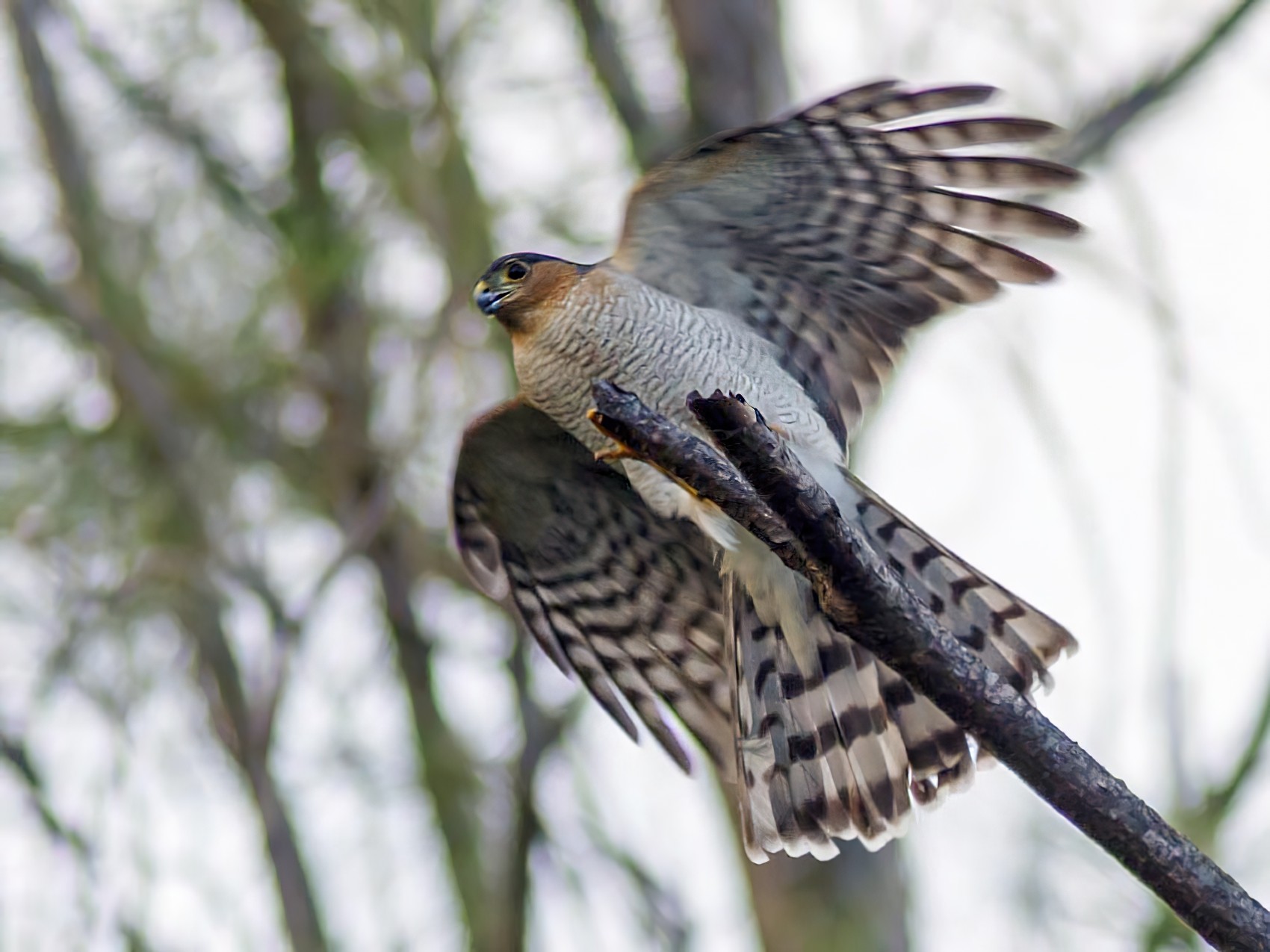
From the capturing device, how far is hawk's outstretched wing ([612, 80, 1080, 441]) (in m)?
3.86

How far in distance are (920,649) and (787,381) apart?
4.51 ft

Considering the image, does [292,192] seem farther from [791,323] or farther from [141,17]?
[791,323]

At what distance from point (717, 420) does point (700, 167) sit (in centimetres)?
135

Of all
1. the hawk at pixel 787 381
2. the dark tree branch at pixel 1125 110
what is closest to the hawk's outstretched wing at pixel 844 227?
the hawk at pixel 787 381

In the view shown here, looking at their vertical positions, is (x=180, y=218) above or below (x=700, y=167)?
below

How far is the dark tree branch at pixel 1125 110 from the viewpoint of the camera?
17.9 feet

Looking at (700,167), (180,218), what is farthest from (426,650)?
(700,167)

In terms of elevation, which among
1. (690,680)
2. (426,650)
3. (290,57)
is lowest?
(426,650)

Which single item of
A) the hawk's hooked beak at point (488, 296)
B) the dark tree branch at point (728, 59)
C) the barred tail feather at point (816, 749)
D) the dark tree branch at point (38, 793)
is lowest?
the dark tree branch at point (38, 793)

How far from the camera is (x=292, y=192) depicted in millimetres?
6789

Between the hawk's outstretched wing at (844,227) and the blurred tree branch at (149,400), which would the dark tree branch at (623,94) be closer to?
the hawk's outstretched wing at (844,227)

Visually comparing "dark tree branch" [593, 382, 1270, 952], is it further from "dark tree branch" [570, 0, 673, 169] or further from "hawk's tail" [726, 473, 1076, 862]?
"dark tree branch" [570, 0, 673, 169]

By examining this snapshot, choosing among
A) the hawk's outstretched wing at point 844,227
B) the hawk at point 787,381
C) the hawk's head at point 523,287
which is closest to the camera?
the hawk's outstretched wing at point 844,227

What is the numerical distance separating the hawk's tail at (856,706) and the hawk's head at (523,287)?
0.91 metres
